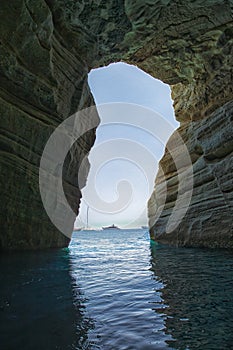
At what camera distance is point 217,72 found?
48.0 ft

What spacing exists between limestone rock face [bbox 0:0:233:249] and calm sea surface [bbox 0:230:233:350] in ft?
18.2

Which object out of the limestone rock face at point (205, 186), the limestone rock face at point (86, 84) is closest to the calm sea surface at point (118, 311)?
the limestone rock face at point (205, 186)

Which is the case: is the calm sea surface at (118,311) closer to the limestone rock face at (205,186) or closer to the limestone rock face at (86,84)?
the limestone rock face at (205,186)

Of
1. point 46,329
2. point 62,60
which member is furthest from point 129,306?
point 62,60

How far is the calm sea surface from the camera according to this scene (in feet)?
9.71

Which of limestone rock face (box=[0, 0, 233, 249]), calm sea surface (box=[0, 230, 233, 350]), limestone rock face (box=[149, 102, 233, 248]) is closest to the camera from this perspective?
calm sea surface (box=[0, 230, 233, 350])

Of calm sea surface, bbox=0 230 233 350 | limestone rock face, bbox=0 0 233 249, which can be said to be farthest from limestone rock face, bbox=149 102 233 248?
calm sea surface, bbox=0 230 233 350

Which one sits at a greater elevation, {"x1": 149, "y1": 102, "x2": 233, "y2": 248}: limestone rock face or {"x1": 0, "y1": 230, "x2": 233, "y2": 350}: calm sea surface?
{"x1": 149, "y1": 102, "x2": 233, "y2": 248}: limestone rock face

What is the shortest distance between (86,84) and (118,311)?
559 inches

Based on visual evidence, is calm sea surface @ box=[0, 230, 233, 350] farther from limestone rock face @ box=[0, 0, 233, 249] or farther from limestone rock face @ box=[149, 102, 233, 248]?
limestone rock face @ box=[0, 0, 233, 249]

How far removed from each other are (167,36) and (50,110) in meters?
7.79

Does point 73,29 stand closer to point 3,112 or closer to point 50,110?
point 50,110

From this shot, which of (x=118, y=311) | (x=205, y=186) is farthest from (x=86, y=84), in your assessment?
(x=118, y=311)

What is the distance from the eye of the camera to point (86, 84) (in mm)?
15648
